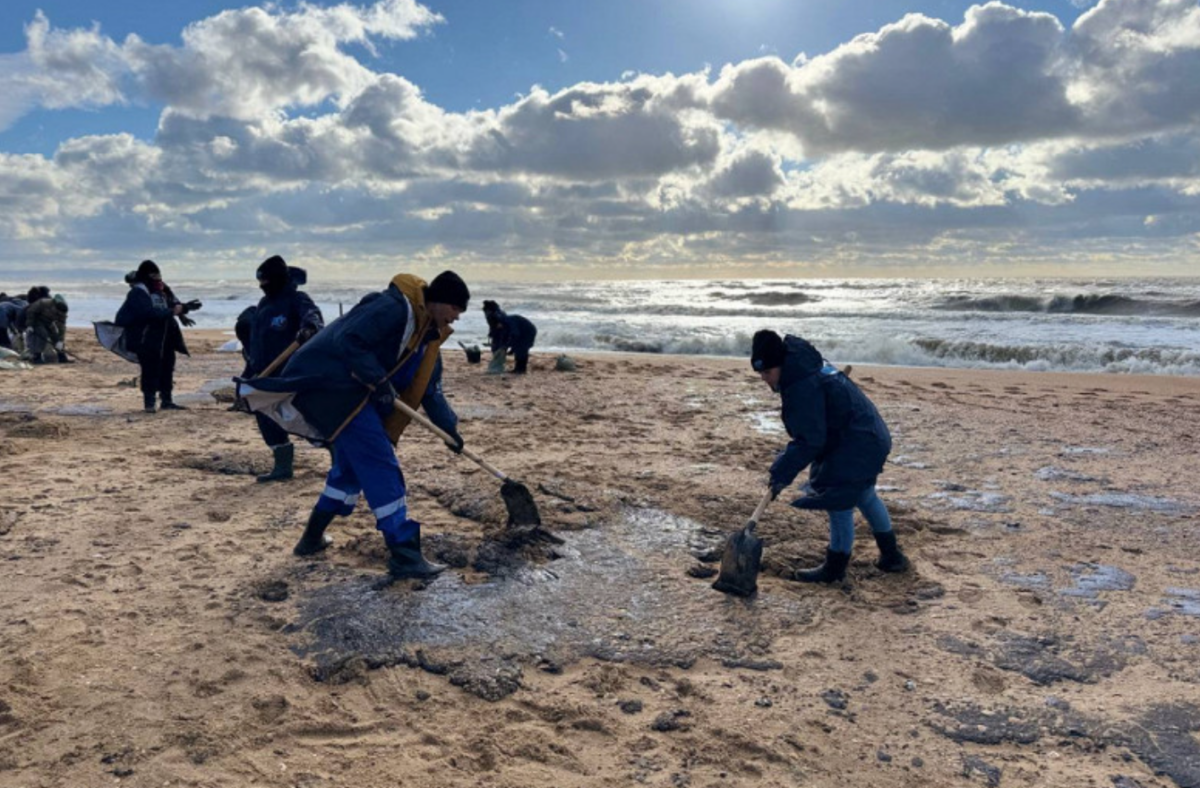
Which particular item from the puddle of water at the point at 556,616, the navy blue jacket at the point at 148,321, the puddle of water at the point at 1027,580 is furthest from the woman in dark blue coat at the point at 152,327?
the puddle of water at the point at 1027,580

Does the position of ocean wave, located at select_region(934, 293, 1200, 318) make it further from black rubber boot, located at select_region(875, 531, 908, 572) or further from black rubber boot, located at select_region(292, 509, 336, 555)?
black rubber boot, located at select_region(292, 509, 336, 555)

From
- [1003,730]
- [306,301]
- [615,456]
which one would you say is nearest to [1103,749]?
[1003,730]

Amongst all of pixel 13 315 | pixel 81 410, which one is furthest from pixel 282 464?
pixel 13 315

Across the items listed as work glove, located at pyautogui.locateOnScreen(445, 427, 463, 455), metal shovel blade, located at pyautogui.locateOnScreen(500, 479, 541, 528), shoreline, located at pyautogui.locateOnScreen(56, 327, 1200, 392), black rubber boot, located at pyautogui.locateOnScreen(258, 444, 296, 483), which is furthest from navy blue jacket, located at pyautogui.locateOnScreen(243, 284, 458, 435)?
shoreline, located at pyautogui.locateOnScreen(56, 327, 1200, 392)

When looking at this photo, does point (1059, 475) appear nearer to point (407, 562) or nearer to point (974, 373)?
point (407, 562)

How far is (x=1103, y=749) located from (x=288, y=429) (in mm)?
3659

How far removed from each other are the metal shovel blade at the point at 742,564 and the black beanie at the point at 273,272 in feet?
11.5

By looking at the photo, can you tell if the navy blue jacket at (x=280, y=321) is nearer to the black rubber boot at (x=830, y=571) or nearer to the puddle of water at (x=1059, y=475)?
the black rubber boot at (x=830, y=571)

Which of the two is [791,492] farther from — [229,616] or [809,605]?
[229,616]

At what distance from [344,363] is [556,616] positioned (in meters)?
1.55

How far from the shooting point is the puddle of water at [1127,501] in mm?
5410

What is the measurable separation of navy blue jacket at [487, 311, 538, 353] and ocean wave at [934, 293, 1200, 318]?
22345 millimetres

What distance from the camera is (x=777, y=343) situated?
12.1 feet

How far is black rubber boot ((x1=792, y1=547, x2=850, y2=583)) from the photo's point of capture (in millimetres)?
4082
